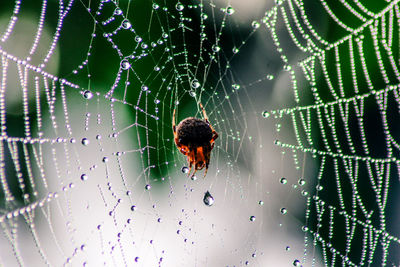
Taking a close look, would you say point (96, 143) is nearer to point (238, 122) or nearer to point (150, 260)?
point (150, 260)

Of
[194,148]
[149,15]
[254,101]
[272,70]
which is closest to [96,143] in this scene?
[194,148]

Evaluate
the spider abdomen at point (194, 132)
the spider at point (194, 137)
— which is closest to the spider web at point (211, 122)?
the spider at point (194, 137)

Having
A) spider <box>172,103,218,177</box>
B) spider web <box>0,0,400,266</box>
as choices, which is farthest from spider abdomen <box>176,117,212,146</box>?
spider web <box>0,0,400,266</box>

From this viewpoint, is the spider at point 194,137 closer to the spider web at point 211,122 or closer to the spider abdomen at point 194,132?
the spider abdomen at point 194,132

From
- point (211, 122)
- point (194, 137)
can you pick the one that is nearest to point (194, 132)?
point (194, 137)
